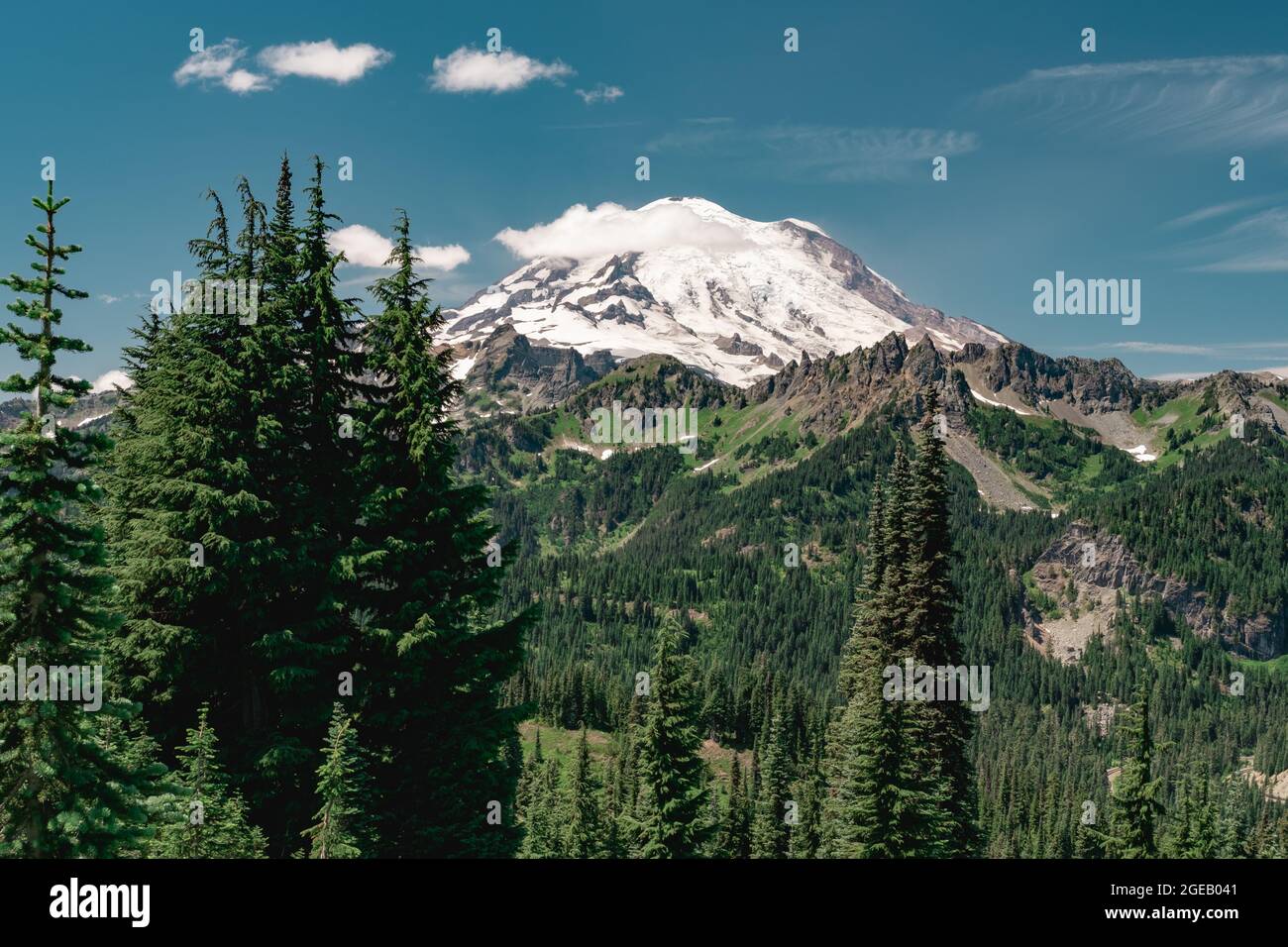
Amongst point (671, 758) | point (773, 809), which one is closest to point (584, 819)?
point (773, 809)

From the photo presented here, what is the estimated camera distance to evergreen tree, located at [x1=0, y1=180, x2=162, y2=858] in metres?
16.7

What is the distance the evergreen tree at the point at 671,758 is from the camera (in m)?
38.2

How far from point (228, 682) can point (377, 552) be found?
6680mm

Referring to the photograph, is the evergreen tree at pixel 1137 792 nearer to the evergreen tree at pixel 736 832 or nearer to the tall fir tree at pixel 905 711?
the tall fir tree at pixel 905 711

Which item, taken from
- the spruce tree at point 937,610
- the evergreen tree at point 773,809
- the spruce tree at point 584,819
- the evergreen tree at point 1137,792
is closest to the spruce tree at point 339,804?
the spruce tree at point 937,610

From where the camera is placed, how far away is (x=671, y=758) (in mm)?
39000

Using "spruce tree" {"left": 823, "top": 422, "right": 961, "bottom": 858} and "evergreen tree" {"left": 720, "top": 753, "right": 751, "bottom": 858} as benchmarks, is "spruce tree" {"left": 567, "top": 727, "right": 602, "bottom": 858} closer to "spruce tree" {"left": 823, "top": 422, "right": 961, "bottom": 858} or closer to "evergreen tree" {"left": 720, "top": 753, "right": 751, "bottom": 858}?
"evergreen tree" {"left": 720, "top": 753, "right": 751, "bottom": 858}

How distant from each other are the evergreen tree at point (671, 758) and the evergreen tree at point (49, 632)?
2354cm

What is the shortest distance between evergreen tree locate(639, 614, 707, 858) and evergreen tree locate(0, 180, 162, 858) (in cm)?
2354

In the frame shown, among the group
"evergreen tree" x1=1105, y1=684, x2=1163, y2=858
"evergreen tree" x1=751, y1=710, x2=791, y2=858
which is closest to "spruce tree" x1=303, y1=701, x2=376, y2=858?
"evergreen tree" x1=1105, y1=684, x2=1163, y2=858

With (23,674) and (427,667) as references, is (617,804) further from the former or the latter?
(23,674)

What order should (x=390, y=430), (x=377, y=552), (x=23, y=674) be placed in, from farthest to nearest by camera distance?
(x=390, y=430), (x=377, y=552), (x=23, y=674)
